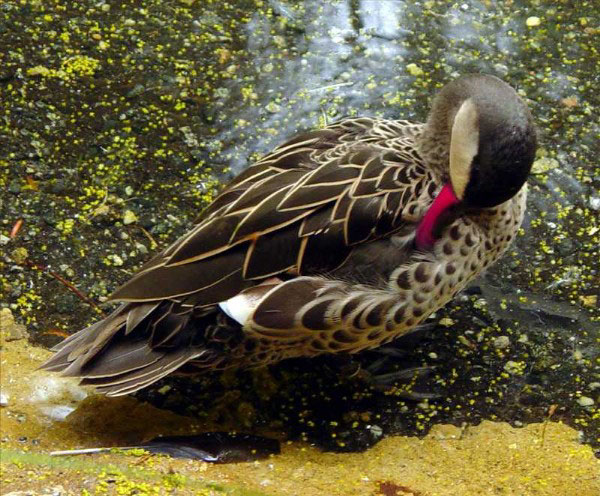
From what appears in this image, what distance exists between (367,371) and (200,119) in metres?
1.57

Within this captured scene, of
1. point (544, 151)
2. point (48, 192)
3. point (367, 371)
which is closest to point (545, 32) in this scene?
point (544, 151)

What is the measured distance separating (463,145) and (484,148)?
0.40 ft

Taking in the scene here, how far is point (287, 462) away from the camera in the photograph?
3.43 m

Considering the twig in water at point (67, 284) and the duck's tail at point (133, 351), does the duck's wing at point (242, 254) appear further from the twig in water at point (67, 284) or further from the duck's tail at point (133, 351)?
the twig in water at point (67, 284)

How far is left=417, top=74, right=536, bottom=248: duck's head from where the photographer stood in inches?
126

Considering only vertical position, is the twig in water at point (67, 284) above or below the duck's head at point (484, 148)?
below

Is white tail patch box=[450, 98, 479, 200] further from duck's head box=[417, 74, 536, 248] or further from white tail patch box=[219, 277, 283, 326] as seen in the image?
white tail patch box=[219, 277, 283, 326]

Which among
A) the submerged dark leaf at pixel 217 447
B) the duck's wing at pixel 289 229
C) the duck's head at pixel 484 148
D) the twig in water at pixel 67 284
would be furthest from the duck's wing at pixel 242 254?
the twig in water at pixel 67 284

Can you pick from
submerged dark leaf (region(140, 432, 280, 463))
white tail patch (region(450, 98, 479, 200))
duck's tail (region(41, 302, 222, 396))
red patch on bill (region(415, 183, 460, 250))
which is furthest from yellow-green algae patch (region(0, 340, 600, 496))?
white tail patch (region(450, 98, 479, 200))

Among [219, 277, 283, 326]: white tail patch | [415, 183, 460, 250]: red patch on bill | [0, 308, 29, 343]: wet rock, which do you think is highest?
[415, 183, 460, 250]: red patch on bill

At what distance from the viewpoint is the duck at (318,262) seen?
133 inches

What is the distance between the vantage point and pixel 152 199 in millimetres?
4305

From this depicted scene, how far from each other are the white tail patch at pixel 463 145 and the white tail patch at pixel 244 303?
0.77 m

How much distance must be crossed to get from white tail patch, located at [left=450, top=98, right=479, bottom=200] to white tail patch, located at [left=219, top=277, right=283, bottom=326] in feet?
2.54
